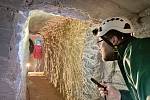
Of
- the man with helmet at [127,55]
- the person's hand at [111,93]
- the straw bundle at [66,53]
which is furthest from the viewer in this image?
the straw bundle at [66,53]

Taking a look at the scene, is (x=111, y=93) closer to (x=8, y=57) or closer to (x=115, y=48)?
(x=115, y=48)

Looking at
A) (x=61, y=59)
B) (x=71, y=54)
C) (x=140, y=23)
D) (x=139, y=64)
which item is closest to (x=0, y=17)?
(x=139, y=64)

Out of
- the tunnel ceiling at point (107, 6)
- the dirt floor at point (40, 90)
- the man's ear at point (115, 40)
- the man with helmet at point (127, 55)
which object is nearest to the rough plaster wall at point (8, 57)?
the tunnel ceiling at point (107, 6)

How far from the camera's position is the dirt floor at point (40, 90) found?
502cm

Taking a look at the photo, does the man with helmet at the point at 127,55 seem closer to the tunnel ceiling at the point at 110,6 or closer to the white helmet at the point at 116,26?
the white helmet at the point at 116,26

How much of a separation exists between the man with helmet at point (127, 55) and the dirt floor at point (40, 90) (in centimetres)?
251

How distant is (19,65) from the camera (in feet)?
9.37

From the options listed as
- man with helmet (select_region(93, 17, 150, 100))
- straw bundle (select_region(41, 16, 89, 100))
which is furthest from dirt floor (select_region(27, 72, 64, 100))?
man with helmet (select_region(93, 17, 150, 100))

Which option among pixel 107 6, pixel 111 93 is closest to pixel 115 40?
pixel 111 93

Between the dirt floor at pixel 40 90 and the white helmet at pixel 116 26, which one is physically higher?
the white helmet at pixel 116 26

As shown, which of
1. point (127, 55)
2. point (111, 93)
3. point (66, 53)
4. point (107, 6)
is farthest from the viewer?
point (66, 53)

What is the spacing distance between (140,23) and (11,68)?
1.75 meters

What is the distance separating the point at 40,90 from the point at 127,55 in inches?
129

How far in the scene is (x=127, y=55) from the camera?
7.45 ft
